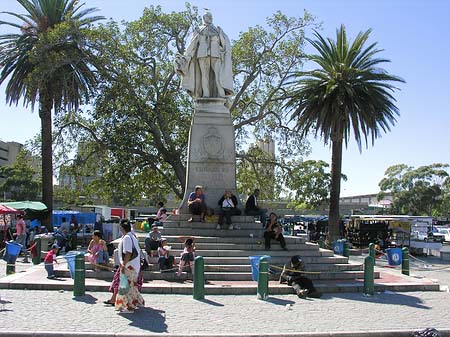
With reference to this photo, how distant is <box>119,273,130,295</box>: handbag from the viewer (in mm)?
9633

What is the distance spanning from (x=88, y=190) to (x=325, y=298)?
Result: 24685 millimetres

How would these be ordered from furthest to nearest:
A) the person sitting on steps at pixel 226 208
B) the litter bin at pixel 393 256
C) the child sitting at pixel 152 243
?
the litter bin at pixel 393 256 < the person sitting on steps at pixel 226 208 < the child sitting at pixel 152 243

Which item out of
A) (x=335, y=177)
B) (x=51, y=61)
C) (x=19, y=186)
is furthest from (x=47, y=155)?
(x=19, y=186)

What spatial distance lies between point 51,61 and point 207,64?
1220 centimetres

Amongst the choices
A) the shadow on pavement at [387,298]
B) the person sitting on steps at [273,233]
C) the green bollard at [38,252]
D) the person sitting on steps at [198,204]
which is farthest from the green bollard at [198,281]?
the green bollard at [38,252]

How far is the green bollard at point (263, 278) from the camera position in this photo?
37.0 ft

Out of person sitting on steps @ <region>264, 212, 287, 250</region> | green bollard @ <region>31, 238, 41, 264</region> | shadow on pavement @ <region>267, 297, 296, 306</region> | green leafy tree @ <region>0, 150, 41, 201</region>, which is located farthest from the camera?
green leafy tree @ <region>0, 150, 41, 201</region>

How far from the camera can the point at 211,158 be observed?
17562 millimetres

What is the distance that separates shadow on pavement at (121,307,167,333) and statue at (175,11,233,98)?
10049mm

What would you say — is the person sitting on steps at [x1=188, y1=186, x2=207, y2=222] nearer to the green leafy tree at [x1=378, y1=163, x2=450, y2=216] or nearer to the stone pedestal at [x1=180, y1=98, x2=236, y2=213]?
the stone pedestal at [x1=180, y1=98, x2=236, y2=213]

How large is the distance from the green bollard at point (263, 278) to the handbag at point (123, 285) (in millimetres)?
2990

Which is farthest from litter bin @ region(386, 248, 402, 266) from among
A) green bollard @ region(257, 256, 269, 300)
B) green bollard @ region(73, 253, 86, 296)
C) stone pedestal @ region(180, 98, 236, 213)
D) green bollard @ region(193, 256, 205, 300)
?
green bollard @ region(73, 253, 86, 296)

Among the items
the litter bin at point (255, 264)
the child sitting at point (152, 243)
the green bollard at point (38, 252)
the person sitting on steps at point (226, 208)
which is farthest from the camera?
the green bollard at point (38, 252)

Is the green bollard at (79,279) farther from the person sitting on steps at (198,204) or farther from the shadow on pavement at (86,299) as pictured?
the person sitting on steps at (198,204)
